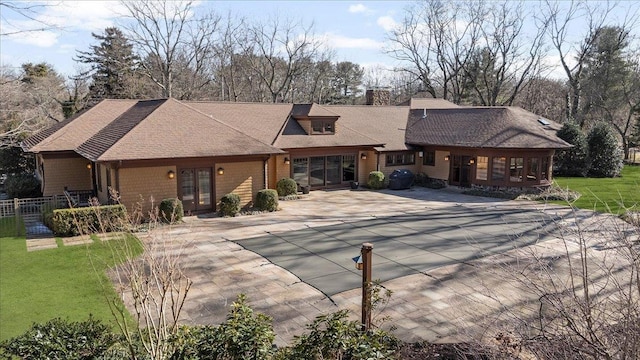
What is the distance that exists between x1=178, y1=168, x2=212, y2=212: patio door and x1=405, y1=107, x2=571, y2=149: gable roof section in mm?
13100

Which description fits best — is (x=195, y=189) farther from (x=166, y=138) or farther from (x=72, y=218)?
(x=72, y=218)

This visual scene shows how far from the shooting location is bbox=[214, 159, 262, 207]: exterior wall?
1762 centimetres

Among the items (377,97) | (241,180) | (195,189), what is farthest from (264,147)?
(377,97)

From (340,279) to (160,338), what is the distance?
18.5ft

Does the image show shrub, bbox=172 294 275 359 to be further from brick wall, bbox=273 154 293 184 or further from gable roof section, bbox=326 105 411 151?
gable roof section, bbox=326 105 411 151

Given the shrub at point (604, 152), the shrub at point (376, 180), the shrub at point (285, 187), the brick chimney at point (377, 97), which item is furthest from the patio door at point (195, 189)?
the shrub at point (604, 152)

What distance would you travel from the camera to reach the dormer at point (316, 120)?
→ 23.1 metres

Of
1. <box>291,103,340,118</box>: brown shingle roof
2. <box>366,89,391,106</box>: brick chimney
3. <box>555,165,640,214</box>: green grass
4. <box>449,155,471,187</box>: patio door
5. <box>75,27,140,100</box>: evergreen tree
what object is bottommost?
<box>555,165,640,214</box>: green grass

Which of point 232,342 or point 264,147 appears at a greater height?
point 264,147

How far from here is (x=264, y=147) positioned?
18312 millimetres

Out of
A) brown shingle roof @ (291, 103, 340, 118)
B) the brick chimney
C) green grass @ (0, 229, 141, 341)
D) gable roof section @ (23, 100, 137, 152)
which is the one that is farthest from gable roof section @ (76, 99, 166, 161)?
the brick chimney

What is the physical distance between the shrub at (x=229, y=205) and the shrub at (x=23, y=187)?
8.96 meters

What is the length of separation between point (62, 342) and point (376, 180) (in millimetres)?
19308

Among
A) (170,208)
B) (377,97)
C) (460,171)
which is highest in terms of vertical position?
(377,97)
